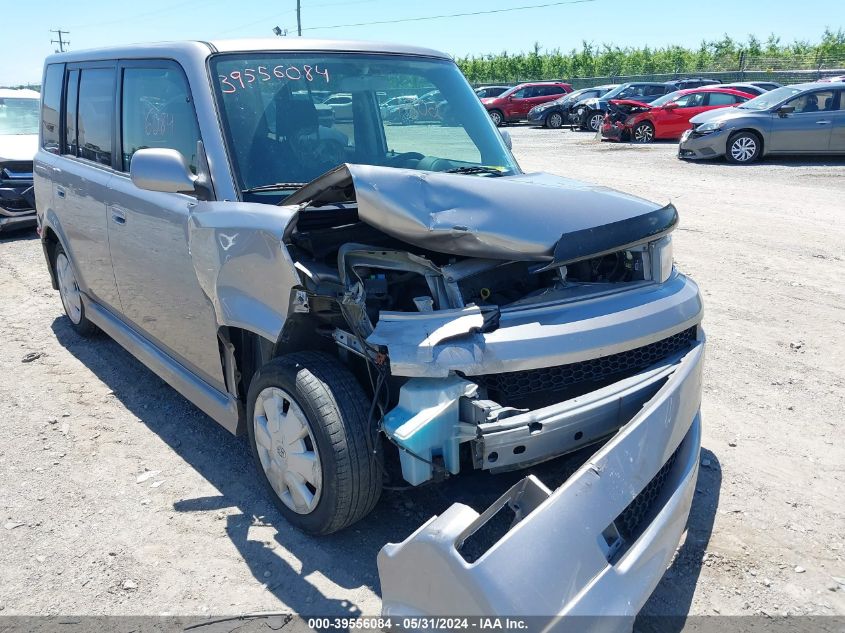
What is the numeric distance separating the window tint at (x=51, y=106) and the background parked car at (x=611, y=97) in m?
21.6

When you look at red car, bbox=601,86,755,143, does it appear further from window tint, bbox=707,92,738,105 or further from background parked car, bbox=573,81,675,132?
background parked car, bbox=573,81,675,132

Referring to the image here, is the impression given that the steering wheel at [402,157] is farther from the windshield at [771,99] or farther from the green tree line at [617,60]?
the green tree line at [617,60]

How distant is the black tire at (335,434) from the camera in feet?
8.61

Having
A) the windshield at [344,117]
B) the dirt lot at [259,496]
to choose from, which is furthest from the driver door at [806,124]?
the windshield at [344,117]

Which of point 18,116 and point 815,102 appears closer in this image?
point 18,116

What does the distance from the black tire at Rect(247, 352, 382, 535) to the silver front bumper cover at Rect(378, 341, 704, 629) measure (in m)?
0.48

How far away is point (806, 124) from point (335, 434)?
49.8 ft

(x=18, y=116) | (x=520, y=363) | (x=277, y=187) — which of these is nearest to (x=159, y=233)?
(x=277, y=187)

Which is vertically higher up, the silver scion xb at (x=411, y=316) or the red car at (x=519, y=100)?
the red car at (x=519, y=100)

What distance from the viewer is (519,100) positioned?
30.4 metres

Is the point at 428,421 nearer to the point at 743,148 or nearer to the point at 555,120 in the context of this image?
the point at 743,148

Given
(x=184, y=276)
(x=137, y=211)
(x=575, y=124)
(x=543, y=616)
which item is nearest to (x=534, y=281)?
(x=543, y=616)

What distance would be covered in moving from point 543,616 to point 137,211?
3096mm

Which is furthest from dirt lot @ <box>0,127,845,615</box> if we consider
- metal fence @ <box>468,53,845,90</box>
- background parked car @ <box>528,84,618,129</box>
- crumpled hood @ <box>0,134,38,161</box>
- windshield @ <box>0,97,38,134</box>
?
metal fence @ <box>468,53,845,90</box>
